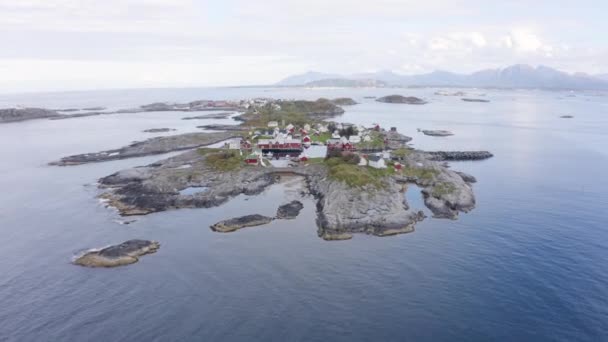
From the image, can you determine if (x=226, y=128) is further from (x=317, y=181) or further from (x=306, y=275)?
(x=306, y=275)

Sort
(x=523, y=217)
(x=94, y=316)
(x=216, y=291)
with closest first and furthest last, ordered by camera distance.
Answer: (x=94, y=316)
(x=216, y=291)
(x=523, y=217)

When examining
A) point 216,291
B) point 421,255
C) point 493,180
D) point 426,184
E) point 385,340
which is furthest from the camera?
point 493,180

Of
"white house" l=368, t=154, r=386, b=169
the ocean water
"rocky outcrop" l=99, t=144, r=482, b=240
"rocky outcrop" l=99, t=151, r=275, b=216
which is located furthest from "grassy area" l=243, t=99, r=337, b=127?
the ocean water

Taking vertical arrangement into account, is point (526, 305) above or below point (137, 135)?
below

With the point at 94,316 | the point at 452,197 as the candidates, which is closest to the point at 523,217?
the point at 452,197

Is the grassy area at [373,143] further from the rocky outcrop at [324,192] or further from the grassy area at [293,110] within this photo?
the grassy area at [293,110]

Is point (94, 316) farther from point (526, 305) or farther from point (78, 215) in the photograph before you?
point (526, 305)

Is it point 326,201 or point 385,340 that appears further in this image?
point 326,201
